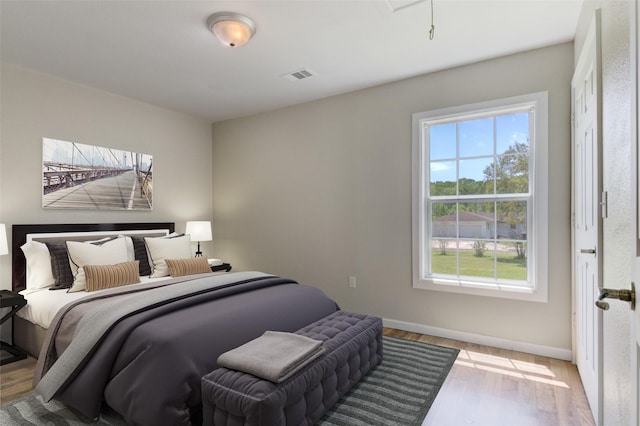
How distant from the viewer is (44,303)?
8.79 feet

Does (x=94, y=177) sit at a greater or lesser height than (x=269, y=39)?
lesser

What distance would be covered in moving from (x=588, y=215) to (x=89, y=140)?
4.51m

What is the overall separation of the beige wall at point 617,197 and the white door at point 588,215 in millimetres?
308

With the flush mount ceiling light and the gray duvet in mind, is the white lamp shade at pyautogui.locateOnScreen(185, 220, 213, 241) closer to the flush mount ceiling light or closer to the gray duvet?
the gray duvet

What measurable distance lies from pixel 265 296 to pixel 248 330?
453 mm

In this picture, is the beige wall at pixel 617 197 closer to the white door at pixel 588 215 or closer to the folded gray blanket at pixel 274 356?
the white door at pixel 588 215

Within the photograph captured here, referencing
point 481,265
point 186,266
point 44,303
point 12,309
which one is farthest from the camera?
point 186,266

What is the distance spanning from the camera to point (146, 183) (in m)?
4.20

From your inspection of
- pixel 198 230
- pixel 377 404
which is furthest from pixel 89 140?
pixel 377 404

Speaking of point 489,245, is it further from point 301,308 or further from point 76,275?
point 76,275

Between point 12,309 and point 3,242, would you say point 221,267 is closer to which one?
point 12,309

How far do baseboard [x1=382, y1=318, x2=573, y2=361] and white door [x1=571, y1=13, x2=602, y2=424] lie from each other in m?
0.19

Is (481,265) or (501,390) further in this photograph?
(481,265)

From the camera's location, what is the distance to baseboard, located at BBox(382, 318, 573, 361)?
283cm
